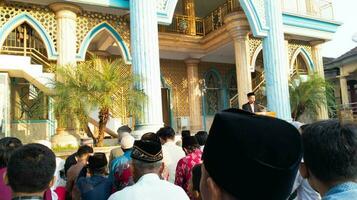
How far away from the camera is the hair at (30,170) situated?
5.32 ft

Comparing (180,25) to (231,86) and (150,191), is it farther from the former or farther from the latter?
(150,191)

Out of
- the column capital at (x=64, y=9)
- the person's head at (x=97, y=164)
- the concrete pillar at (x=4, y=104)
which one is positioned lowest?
the person's head at (x=97, y=164)

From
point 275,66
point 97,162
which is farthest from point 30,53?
point 97,162

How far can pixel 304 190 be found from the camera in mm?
2496

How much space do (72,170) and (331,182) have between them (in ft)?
8.79

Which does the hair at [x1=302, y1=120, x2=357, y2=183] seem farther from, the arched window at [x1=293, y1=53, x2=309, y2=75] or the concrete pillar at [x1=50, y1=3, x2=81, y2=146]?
the arched window at [x1=293, y1=53, x2=309, y2=75]

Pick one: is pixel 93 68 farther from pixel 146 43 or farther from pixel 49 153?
pixel 49 153

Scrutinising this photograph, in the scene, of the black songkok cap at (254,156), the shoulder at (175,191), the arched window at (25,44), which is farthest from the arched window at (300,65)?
the black songkok cap at (254,156)

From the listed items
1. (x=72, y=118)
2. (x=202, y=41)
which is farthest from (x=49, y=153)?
(x=202, y=41)

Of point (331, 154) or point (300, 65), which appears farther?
point (300, 65)

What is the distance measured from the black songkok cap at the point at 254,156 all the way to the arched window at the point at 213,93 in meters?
13.7

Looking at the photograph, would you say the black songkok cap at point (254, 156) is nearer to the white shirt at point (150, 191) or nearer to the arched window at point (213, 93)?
the white shirt at point (150, 191)

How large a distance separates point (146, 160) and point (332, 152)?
1.25 metres

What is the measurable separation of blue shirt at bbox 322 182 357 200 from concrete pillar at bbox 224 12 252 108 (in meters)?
10.4
